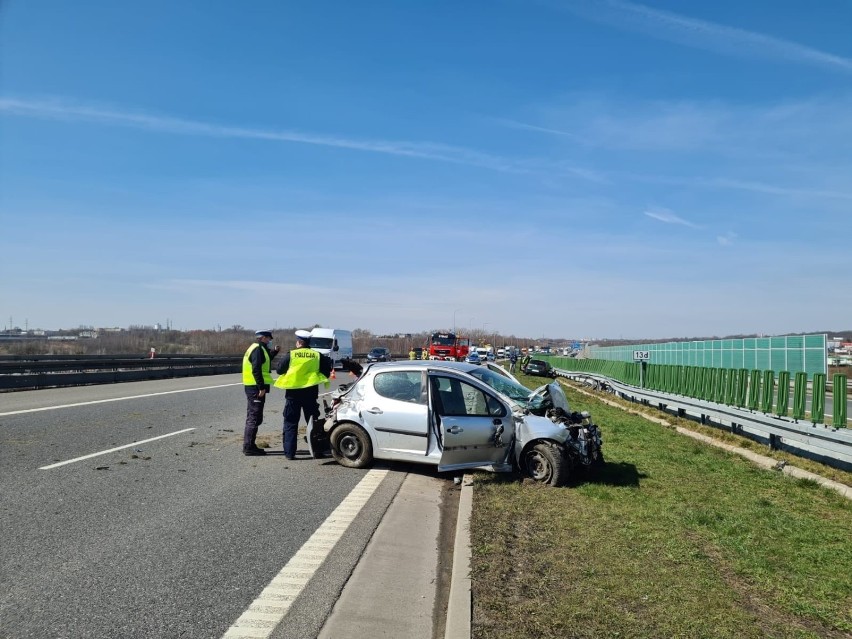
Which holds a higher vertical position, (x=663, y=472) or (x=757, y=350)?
(x=757, y=350)

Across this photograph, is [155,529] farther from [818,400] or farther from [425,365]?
[818,400]

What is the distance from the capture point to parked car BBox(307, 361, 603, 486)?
9078 millimetres

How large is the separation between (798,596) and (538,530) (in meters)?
2.37

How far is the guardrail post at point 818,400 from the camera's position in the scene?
1266 centimetres

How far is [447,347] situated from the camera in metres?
50.2

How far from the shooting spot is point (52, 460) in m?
9.71

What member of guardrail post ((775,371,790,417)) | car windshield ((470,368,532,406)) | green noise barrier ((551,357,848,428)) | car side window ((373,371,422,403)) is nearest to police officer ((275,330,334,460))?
car side window ((373,371,422,403))

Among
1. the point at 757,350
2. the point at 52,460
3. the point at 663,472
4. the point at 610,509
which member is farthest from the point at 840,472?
the point at 757,350

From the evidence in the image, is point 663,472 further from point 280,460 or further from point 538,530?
point 280,460

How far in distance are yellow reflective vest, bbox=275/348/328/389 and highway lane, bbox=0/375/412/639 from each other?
121 cm

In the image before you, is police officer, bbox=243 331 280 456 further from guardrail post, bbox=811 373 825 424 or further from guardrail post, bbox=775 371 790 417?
guardrail post, bbox=775 371 790 417

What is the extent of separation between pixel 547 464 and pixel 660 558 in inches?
120

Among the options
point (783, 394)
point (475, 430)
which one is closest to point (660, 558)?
point (475, 430)

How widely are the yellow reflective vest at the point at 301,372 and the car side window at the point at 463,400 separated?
Result: 2015 millimetres
